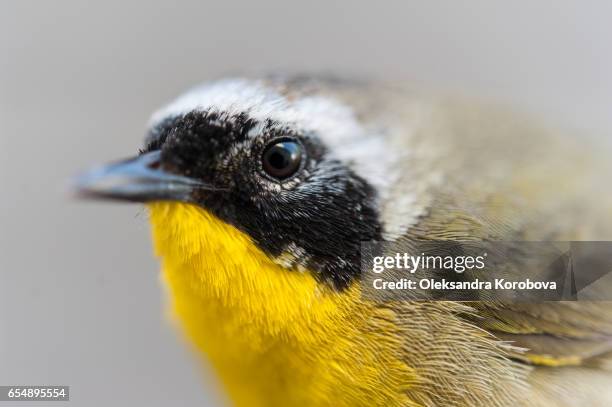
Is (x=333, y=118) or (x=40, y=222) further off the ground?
(x=40, y=222)

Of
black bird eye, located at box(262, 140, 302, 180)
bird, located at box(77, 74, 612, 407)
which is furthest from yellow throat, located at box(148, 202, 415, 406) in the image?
black bird eye, located at box(262, 140, 302, 180)

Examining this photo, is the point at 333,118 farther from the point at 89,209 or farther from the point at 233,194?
the point at 89,209

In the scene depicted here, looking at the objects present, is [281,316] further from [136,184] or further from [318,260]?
[136,184]

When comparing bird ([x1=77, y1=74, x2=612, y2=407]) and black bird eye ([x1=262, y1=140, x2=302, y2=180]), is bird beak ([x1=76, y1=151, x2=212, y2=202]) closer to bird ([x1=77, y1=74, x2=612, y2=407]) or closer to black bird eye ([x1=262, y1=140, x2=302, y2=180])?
bird ([x1=77, y1=74, x2=612, y2=407])

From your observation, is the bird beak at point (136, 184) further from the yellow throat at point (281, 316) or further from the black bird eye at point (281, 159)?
the black bird eye at point (281, 159)

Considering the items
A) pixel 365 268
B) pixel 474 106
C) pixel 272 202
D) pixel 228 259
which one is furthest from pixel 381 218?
pixel 474 106

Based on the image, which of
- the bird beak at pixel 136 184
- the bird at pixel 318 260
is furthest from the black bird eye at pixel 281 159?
the bird beak at pixel 136 184
